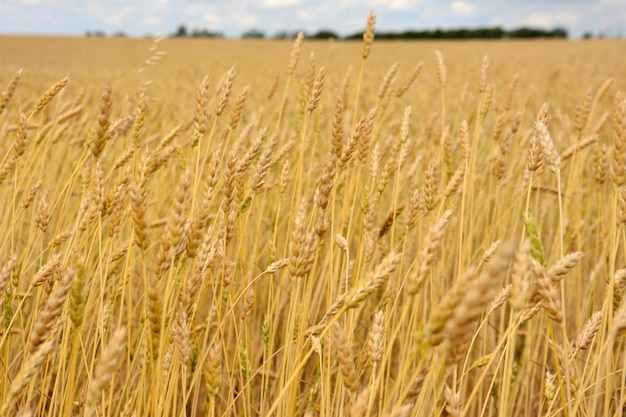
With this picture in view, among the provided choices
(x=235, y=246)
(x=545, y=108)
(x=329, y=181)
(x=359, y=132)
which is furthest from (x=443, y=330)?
(x=235, y=246)

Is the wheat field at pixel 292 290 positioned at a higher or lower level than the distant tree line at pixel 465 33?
lower

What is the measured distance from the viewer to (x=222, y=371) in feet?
5.79

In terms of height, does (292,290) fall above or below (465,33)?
below

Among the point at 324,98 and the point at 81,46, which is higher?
the point at 81,46

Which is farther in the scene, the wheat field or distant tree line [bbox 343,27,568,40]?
distant tree line [bbox 343,27,568,40]

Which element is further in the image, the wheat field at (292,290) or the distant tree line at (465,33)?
the distant tree line at (465,33)

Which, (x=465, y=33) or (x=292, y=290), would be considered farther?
(x=465, y=33)

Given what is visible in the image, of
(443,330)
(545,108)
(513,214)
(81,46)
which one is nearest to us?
(443,330)

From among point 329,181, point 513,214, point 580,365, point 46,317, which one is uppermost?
point 329,181

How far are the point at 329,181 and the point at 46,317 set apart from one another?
21.6 inches

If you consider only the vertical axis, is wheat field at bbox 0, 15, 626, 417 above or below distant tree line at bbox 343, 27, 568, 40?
below

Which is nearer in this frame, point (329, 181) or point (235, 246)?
point (329, 181)

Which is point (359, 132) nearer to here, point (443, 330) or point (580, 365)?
point (443, 330)

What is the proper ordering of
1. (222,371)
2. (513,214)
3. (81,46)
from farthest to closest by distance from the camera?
(81,46)
(513,214)
(222,371)
